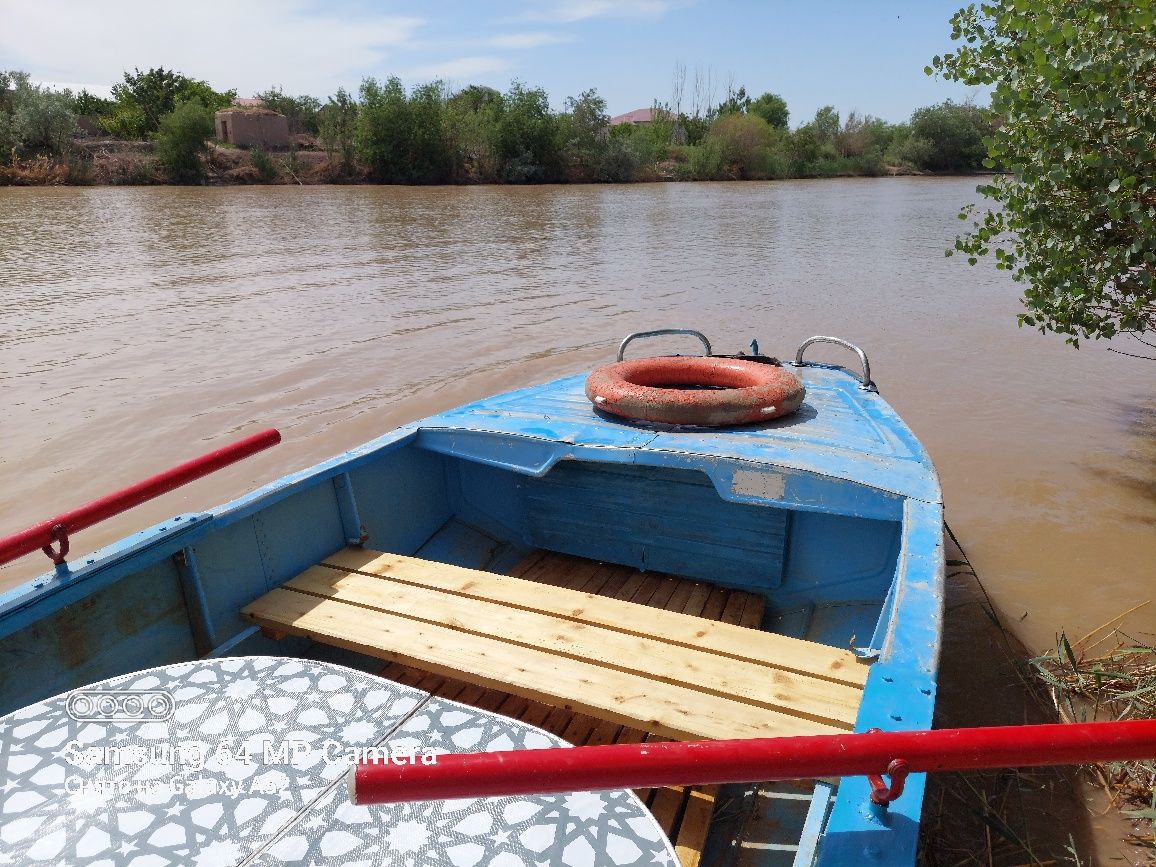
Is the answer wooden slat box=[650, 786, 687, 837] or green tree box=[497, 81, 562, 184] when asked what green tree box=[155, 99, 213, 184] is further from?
wooden slat box=[650, 786, 687, 837]

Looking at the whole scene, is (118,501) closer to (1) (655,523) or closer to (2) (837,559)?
(1) (655,523)

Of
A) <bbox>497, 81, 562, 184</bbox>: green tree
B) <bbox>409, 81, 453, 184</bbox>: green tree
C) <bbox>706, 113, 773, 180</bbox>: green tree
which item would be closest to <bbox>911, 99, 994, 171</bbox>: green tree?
<bbox>706, 113, 773, 180</bbox>: green tree

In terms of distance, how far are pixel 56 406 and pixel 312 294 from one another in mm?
5377

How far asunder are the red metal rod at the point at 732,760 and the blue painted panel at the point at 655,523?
2.28 m

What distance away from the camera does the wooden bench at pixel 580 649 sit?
235cm

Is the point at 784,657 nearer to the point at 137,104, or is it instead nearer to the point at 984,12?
the point at 984,12

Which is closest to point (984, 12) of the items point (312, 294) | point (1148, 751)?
point (1148, 751)

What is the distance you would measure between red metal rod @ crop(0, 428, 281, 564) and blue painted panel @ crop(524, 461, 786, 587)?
5.59 ft

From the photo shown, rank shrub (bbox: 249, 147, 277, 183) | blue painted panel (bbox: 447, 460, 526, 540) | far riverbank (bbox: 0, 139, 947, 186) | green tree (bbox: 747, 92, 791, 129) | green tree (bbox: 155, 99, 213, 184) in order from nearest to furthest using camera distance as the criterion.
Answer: blue painted panel (bbox: 447, 460, 526, 540) < far riverbank (bbox: 0, 139, 947, 186) < green tree (bbox: 155, 99, 213, 184) < shrub (bbox: 249, 147, 277, 183) < green tree (bbox: 747, 92, 791, 129)

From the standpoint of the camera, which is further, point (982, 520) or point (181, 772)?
point (982, 520)

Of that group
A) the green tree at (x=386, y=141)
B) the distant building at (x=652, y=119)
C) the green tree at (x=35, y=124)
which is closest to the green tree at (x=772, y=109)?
the distant building at (x=652, y=119)

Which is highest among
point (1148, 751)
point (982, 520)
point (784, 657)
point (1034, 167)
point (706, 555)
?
point (1034, 167)

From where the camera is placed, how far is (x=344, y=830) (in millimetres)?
1607

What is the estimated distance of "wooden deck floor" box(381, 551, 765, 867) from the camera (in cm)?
247
